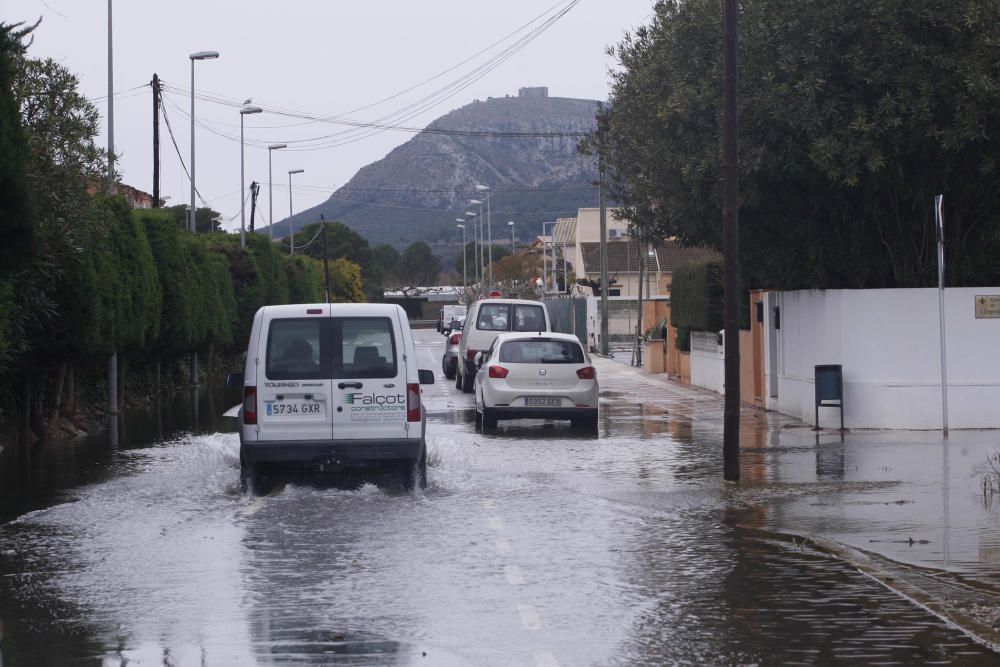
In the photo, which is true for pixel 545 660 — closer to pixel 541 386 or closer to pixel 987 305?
pixel 541 386

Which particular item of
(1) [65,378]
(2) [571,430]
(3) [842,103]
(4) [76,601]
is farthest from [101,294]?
(4) [76,601]

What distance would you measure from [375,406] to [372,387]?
0.65 ft

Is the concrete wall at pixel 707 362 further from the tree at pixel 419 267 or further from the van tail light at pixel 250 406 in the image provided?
the tree at pixel 419 267

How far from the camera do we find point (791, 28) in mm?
20250

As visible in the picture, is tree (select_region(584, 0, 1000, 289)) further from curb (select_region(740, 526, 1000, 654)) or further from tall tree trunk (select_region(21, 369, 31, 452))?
tall tree trunk (select_region(21, 369, 31, 452))

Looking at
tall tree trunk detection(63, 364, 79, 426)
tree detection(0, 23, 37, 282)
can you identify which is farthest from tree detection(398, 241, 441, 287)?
tree detection(0, 23, 37, 282)

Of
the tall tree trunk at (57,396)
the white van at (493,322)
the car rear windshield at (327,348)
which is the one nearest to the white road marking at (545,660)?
the car rear windshield at (327,348)

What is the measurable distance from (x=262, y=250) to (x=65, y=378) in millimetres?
27289

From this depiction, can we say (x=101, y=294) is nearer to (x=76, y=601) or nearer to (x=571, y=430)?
(x=571, y=430)

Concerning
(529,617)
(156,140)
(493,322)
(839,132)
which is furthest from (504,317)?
(529,617)

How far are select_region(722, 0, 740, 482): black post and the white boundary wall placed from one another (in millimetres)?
5602

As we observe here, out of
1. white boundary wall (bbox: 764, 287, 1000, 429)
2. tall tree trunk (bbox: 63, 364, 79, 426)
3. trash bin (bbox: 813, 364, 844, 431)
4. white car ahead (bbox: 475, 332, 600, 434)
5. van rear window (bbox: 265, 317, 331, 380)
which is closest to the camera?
van rear window (bbox: 265, 317, 331, 380)

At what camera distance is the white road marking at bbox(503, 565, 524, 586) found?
989 cm

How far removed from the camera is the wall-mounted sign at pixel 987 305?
2066cm
